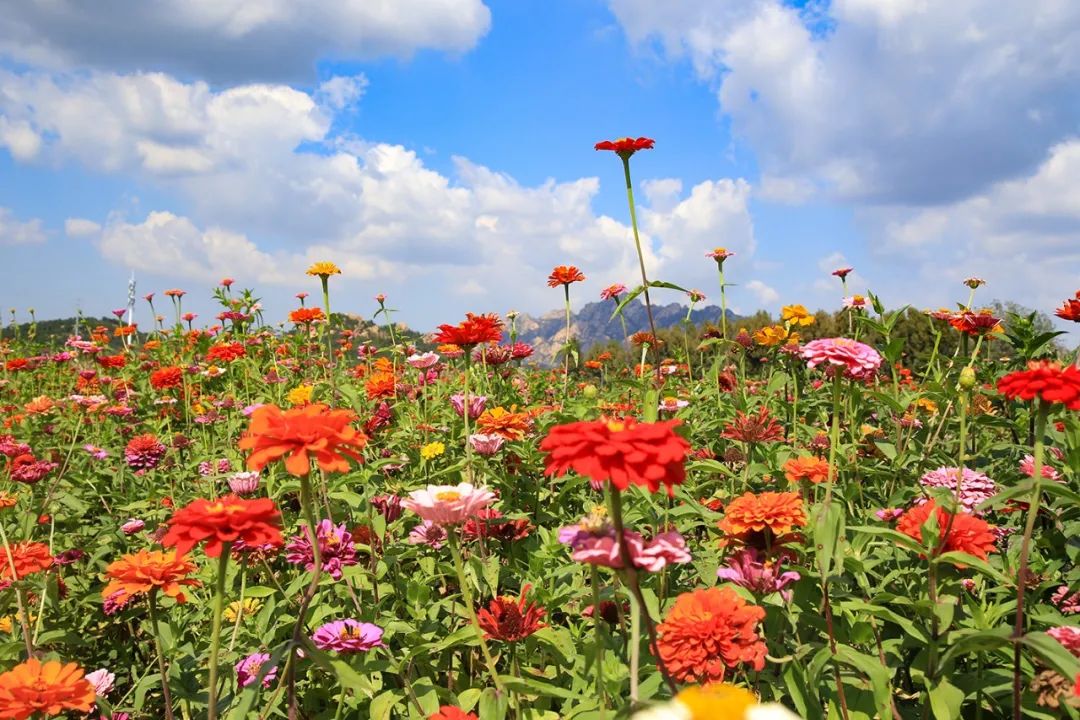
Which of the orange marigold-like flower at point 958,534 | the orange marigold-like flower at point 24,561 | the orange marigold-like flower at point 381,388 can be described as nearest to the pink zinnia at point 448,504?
the orange marigold-like flower at point 958,534

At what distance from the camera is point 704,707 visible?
0.51 metres

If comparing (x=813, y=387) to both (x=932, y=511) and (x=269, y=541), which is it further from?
(x=269, y=541)

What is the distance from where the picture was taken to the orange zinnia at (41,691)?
139cm

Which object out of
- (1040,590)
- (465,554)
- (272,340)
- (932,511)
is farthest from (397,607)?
(272,340)

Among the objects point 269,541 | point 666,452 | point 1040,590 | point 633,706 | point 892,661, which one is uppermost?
point 666,452

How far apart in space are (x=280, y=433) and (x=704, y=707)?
1.02 metres

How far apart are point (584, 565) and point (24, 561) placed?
1.86m

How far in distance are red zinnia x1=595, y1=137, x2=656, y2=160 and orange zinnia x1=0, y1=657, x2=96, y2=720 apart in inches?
92.1

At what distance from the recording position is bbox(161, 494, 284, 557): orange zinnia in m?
1.26

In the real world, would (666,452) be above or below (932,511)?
above

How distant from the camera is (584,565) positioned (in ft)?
7.13

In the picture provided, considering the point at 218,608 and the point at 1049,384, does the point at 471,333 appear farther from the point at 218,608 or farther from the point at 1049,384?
the point at 1049,384

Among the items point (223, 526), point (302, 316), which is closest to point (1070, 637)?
point (223, 526)

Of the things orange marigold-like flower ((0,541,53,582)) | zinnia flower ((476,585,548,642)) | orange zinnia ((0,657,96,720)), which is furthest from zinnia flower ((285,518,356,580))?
orange marigold-like flower ((0,541,53,582))
